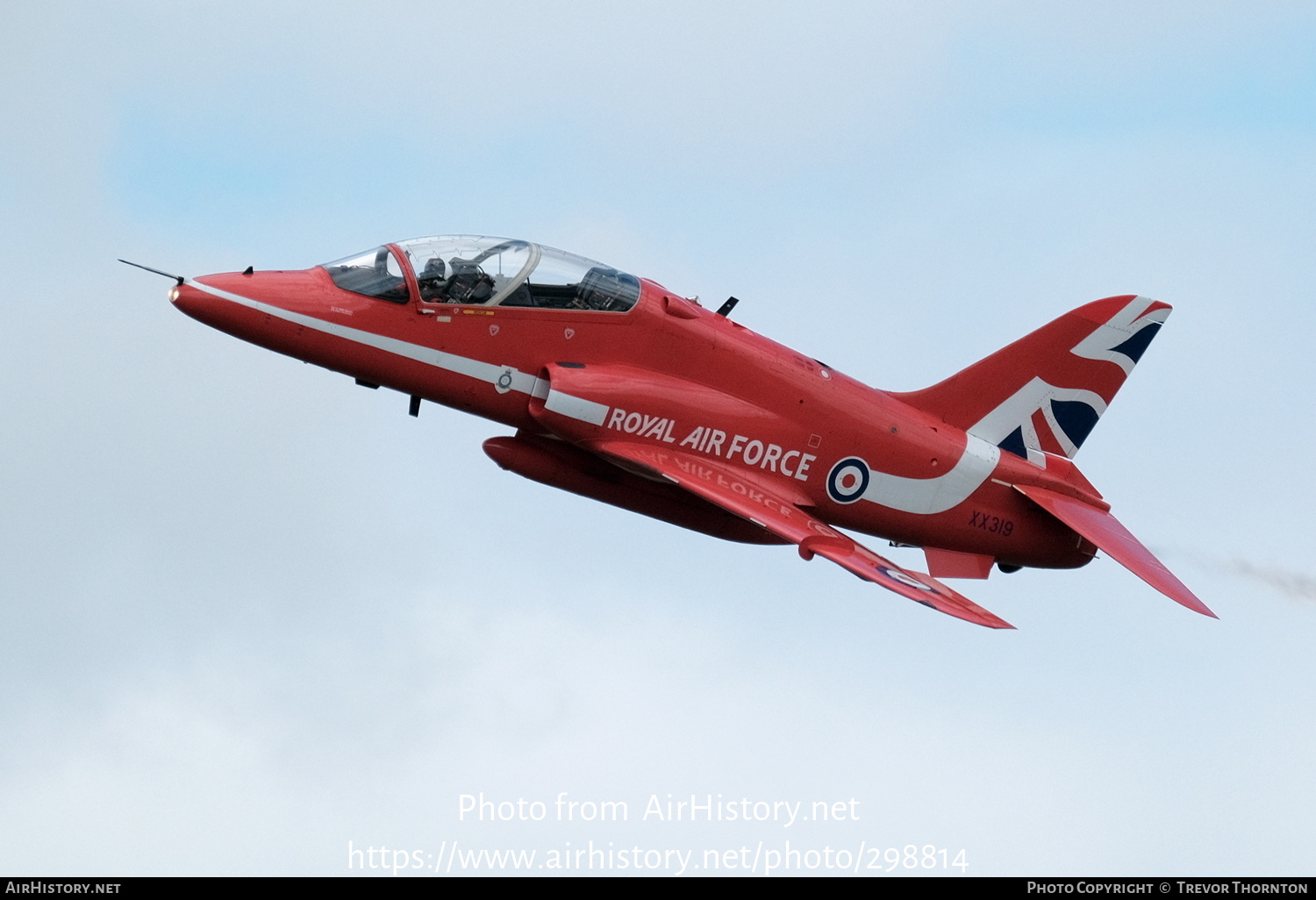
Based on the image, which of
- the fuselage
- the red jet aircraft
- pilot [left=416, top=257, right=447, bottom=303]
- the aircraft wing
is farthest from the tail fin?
pilot [left=416, top=257, right=447, bottom=303]

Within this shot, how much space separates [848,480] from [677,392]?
2.71 meters

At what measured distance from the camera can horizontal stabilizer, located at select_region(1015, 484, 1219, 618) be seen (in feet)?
72.0

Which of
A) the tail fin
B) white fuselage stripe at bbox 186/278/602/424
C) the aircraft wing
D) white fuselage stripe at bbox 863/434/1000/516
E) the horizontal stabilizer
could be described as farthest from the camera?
the tail fin

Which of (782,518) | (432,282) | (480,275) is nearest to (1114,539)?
(782,518)

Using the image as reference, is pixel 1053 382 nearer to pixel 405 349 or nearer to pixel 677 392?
pixel 677 392

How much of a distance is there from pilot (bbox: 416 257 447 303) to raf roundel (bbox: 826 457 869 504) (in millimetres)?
5558

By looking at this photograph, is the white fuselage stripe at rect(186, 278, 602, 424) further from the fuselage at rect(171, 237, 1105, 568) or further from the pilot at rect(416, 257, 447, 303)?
the pilot at rect(416, 257, 447, 303)

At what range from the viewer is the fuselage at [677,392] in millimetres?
20547

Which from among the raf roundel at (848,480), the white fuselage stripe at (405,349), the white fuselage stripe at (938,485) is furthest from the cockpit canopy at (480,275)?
the white fuselage stripe at (938,485)

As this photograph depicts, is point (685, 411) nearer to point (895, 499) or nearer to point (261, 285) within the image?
point (895, 499)

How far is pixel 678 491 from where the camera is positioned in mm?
22250

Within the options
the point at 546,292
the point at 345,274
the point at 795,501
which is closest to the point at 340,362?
the point at 345,274

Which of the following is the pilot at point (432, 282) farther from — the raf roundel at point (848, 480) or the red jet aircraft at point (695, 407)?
the raf roundel at point (848, 480)

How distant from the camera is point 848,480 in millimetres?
22656
